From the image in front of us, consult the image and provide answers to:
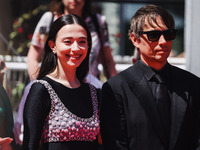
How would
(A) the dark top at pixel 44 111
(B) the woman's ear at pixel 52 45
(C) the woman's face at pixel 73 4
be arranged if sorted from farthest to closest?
(C) the woman's face at pixel 73 4
(B) the woman's ear at pixel 52 45
(A) the dark top at pixel 44 111

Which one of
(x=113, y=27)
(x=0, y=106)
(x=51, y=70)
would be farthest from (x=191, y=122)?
(x=113, y=27)

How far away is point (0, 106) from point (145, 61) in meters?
1.08

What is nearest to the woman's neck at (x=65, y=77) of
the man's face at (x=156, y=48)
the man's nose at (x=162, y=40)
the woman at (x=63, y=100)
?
the woman at (x=63, y=100)

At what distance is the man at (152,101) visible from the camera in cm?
228

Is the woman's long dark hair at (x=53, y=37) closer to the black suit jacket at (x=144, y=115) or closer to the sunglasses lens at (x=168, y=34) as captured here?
the black suit jacket at (x=144, y=115)

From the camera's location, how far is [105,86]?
2420mm

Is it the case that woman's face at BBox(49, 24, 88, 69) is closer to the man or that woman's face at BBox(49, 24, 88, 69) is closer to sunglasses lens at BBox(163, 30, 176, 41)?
the man

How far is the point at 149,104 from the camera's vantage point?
90.8 inches

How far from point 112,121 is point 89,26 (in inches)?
52.4

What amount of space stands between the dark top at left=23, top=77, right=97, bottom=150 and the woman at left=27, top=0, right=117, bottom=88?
85 centimetres

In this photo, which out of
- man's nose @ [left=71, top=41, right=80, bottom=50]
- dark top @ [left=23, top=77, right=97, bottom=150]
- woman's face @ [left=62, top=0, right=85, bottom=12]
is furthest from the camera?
woman's face @ [left=62, top=0, right=85, bottom=12]

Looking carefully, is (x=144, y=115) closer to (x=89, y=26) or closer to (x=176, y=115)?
(x=176, y=115)

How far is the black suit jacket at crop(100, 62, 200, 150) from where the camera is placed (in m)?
2.28

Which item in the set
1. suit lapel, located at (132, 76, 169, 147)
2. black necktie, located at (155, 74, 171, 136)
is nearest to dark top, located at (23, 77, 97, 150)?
suit lapel, located at (132, 76, 169, 147)
